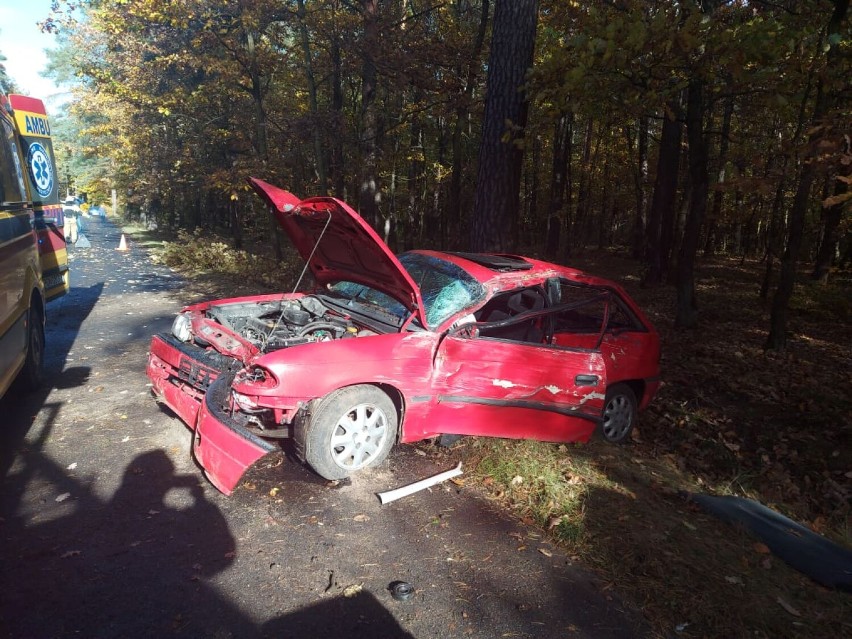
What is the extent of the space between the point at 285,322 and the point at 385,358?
5.29 ft

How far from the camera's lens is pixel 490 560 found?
3146 millimetres

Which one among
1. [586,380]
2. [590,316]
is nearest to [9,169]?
[586,380]

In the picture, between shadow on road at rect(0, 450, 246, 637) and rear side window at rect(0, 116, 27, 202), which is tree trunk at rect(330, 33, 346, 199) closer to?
rear side window at rect(0, 116, 27, 202)

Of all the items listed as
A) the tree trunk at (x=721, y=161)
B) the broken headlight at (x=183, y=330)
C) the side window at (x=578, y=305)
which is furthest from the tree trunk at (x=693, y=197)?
the broken headlight at (x=183, y=330)

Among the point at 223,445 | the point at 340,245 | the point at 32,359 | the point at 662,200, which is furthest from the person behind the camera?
the point at 662,200

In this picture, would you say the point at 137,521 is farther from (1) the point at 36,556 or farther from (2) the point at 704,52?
(2) the point at 704,52

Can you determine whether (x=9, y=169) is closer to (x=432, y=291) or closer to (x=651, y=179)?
(x=432, y=291)

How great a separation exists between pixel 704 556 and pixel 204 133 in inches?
797

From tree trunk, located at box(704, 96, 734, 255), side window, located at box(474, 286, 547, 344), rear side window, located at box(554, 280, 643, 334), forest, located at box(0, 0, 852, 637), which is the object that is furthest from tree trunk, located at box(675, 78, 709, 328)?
side window, located at box(474, 286, 547, 344)

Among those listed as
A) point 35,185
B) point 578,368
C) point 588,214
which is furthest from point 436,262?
point 588,214

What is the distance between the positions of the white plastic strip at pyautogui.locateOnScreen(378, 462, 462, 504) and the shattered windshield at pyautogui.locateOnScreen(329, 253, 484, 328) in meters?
1.15

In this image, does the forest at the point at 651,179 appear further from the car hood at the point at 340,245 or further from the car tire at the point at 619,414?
the car hood at the point at 340,245

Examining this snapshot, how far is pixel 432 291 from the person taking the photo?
4434 millimetres

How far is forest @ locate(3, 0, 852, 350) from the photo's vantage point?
600cm
